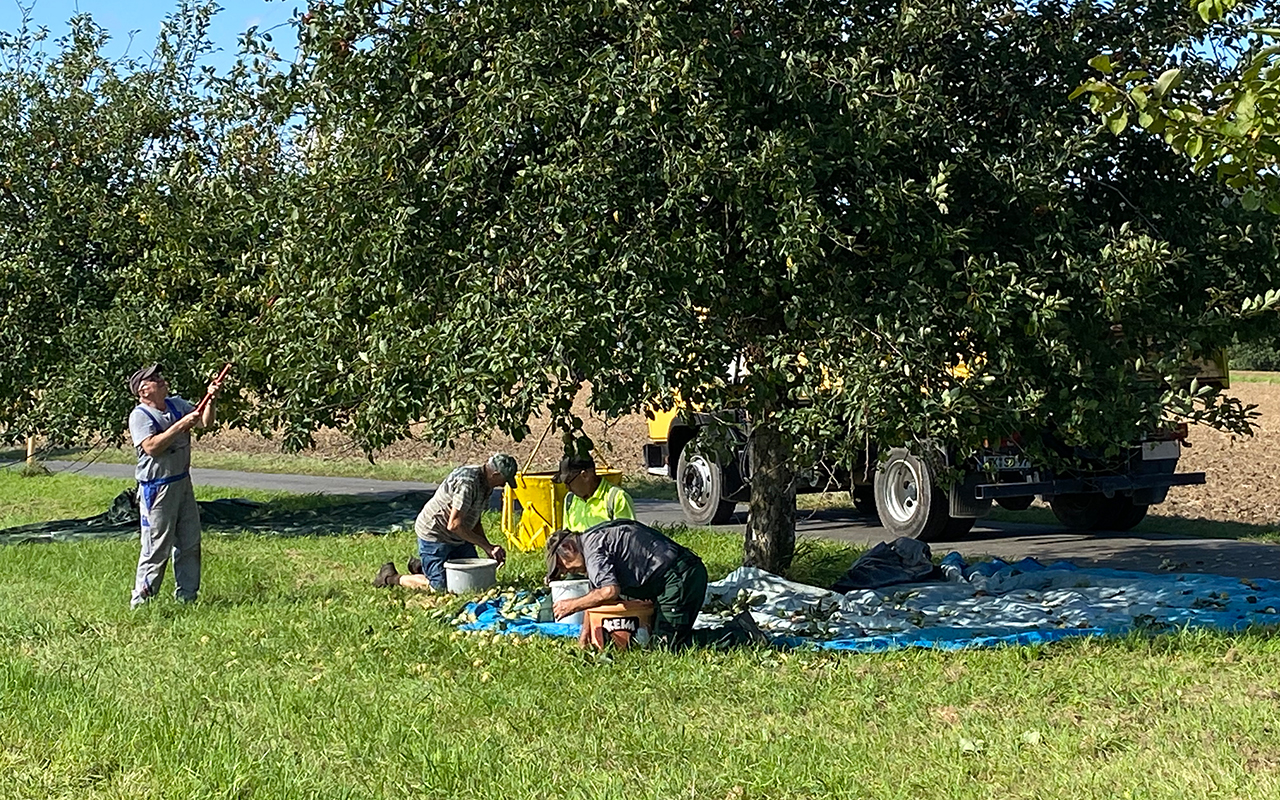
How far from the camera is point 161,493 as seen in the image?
1005 centimetres

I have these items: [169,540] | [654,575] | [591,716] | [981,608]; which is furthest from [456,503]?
[591,716]

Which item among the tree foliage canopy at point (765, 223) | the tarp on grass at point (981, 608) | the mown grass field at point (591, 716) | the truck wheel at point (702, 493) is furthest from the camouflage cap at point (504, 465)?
the truck wheel at point (702, 493)

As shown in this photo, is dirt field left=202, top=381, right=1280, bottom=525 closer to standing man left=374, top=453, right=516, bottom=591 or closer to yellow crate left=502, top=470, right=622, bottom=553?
standing man left=374, top=453, right=516, bottom=591

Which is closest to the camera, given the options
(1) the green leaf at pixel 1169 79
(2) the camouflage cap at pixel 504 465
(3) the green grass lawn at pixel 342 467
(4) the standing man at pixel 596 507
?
(1) the green leaf at pixel 1169 79

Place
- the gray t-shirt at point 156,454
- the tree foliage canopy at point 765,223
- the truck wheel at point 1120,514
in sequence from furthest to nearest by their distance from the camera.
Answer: the truck wheel at point 1120,514 → the gray t-shirt at point 156,454 → the tree foliage canopy at point 765,223

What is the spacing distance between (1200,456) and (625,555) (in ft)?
55.5

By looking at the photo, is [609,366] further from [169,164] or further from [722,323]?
[169,164]

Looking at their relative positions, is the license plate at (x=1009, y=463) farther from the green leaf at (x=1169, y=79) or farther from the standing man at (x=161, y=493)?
the green leaf at (x=1169, y=79)

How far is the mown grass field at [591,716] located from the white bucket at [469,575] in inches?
40.8

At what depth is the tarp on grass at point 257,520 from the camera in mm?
16109

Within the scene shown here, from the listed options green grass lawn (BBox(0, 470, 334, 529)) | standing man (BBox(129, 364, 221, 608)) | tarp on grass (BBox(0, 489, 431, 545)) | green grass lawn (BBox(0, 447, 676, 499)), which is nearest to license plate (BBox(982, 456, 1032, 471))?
tarp on grass (BBox(0, 489, 431, 545))

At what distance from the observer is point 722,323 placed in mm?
8273

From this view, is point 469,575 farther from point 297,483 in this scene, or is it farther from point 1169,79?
point 297,483

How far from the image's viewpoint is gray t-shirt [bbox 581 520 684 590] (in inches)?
321
